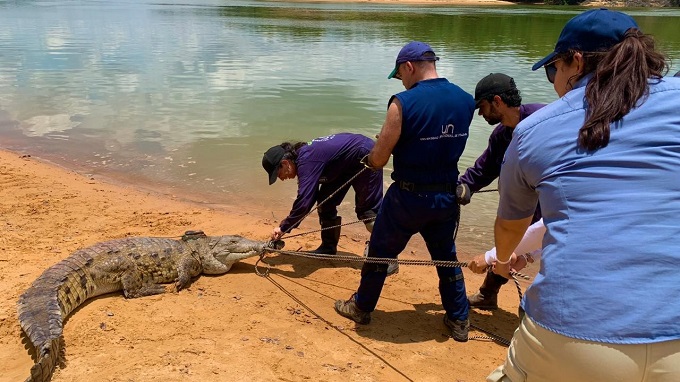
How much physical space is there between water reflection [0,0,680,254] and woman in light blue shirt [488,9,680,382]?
1.34 m

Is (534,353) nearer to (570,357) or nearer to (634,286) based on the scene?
(570,357)

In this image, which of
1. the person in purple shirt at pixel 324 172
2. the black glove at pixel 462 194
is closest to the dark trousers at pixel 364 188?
the person in purple shirt at pixel 324 172

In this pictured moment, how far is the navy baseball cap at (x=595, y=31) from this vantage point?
1789mm

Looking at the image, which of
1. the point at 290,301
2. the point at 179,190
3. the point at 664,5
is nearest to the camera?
the point at 290,301

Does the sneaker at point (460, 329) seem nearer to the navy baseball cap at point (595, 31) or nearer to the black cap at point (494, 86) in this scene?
the black cap at point (494, 86)

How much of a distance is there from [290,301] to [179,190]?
426cm

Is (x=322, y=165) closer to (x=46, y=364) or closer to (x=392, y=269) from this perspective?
(x=392, y=269)

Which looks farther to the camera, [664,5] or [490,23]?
[664,5]

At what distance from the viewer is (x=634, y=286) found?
5.18ft

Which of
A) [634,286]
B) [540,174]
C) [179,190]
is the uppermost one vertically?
[540,174]

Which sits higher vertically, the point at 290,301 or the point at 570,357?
the point at 570,357

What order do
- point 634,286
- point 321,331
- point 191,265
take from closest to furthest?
point 634,286, point 321,331, point 191,265

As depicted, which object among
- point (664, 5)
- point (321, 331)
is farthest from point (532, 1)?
point (321, 331)

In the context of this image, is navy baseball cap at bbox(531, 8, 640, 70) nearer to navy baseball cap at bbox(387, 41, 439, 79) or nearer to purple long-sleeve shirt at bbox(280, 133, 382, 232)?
navy baseball cap at bbox(387, 41, 439, 79)
